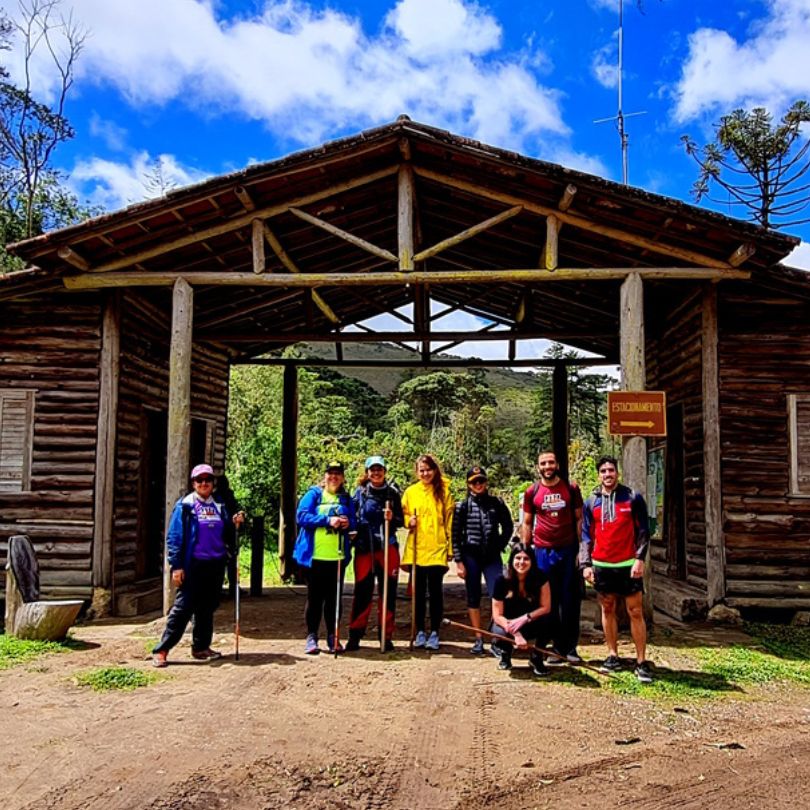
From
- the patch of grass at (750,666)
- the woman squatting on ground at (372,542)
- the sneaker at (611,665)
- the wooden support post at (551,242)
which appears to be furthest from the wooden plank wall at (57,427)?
the patch of grass at (750,666)

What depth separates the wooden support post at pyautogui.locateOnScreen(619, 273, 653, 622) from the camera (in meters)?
7.91

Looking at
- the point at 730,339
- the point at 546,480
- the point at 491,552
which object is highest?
the point at 730,339

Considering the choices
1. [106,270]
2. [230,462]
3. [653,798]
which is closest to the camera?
[653,798]

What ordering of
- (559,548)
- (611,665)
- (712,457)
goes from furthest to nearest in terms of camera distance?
(712,457), (559,548), (611,665)

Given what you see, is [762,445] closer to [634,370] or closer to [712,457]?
[712,457]

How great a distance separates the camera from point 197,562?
6824 mm

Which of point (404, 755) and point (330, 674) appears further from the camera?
point (330, 674)

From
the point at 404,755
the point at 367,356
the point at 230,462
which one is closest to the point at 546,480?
the point at 404,755

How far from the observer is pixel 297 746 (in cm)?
467

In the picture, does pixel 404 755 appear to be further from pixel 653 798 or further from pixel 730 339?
pixel 730 339

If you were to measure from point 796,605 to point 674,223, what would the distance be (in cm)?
458

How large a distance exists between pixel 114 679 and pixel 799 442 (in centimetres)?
778

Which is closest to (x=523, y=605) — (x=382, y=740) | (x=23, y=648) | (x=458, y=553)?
(x=458, y=553)

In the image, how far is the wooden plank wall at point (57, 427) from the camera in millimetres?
9180
